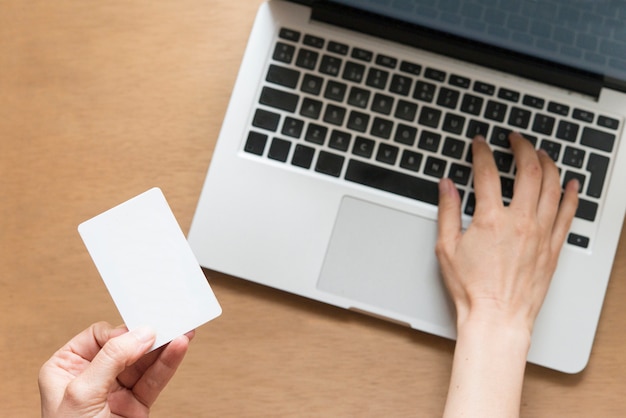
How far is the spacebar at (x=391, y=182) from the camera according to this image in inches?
30.5

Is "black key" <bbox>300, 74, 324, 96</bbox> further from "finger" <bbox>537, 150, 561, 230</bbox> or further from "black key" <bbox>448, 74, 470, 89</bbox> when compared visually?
"finger" <bbox>537, 150, 561, 230</bbox>

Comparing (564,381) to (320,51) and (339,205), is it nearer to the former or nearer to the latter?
(339,205)

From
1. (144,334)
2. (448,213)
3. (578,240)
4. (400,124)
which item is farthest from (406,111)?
(144,334)

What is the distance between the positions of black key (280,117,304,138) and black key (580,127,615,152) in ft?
0.97

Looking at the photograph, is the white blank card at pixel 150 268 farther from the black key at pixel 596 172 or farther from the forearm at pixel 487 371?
the black key at pixel 596 172

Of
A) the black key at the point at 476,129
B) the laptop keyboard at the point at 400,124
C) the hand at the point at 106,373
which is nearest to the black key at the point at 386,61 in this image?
the laptop keyboard at the point at 400,124

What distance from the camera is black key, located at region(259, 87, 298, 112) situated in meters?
0.78

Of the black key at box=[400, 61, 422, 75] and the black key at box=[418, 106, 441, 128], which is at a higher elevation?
the black key at box=[400, 61, 422, 75]

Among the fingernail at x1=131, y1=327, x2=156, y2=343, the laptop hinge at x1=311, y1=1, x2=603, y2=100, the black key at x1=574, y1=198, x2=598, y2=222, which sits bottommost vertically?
the fingernail at x1=131, y1=327, x2=156, y2=343

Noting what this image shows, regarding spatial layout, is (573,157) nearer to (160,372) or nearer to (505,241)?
(505,241)

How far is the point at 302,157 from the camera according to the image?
0.77 meters

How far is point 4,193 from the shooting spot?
0.81 m

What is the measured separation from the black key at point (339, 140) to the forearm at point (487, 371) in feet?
0.72

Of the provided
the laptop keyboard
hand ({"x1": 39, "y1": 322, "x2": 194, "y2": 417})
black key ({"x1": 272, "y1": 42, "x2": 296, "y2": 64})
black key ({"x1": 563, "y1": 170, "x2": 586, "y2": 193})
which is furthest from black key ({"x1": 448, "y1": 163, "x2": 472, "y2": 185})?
hand ({"x1": 39, "y1": 322, "x2": 194, "y2": 417})
